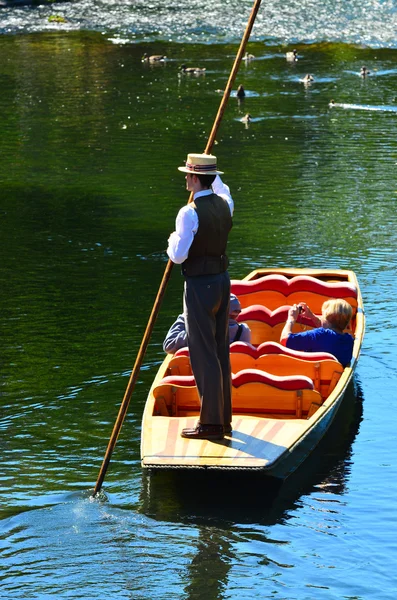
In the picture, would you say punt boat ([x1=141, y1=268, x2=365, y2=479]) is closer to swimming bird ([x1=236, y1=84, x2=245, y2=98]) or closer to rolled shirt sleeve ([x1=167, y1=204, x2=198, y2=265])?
rolled shirt sleeve ([x1=167, y1=204, x2=198, y2=265])

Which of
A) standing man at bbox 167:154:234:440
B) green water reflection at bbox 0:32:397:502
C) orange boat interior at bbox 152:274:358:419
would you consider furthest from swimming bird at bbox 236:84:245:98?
standing man at bbox 167:154:234:440

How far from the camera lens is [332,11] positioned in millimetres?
51906

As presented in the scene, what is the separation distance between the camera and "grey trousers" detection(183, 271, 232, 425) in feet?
26.7

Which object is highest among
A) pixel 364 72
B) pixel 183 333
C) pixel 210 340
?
pixel 364 72

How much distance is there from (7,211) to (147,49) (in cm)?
2637

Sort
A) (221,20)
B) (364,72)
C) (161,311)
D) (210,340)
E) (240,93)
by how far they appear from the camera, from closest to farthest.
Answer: (210,340) → (161,311) → (240,93) → (364,72) → (221,20)

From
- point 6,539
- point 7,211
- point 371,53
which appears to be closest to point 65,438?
point 6,539

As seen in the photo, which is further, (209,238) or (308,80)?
(308,80)

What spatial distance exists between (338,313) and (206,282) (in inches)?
80.9

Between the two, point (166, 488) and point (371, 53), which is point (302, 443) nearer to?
point (166, 488)

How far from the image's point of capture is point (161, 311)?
1332 cm

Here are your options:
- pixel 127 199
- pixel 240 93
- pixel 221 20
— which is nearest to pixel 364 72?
pixel 240 93

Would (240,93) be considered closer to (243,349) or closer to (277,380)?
(243,349)

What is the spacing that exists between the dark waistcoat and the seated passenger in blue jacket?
1.43 m
